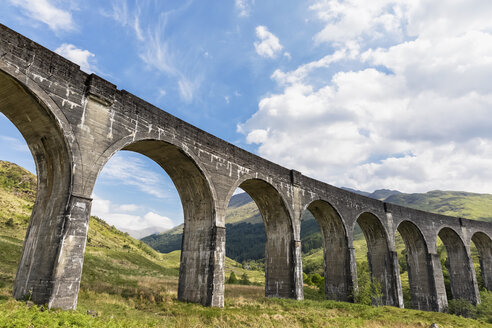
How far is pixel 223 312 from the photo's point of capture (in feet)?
43.7

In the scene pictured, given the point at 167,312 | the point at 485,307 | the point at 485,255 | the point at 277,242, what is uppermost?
the point at 485,255

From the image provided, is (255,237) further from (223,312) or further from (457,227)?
(223,312)

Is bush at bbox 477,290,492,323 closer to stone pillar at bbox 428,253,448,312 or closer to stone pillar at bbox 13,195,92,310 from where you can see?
stone pillar at bbox 428,253,448,312

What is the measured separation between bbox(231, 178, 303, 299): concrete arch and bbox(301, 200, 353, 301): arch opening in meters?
4.07

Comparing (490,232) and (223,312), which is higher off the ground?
(490,232)

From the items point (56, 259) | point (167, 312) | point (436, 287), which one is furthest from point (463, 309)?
point (56, 259)

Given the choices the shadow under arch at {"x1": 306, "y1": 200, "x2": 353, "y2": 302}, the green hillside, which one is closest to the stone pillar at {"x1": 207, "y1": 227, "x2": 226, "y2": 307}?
the shadow under arch at {"x1": 306, "y1": 200, "x2": 353, "y2": 302}

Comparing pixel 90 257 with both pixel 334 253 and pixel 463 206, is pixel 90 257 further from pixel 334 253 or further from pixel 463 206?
pixel 463 206

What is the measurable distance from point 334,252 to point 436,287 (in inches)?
443

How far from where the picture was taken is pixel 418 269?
2945 centimetres

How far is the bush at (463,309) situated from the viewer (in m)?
28.6

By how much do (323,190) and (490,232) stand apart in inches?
1012

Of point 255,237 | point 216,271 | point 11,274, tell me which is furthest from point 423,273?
point 255,237

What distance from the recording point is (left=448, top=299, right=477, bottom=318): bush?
28562 millimetres
